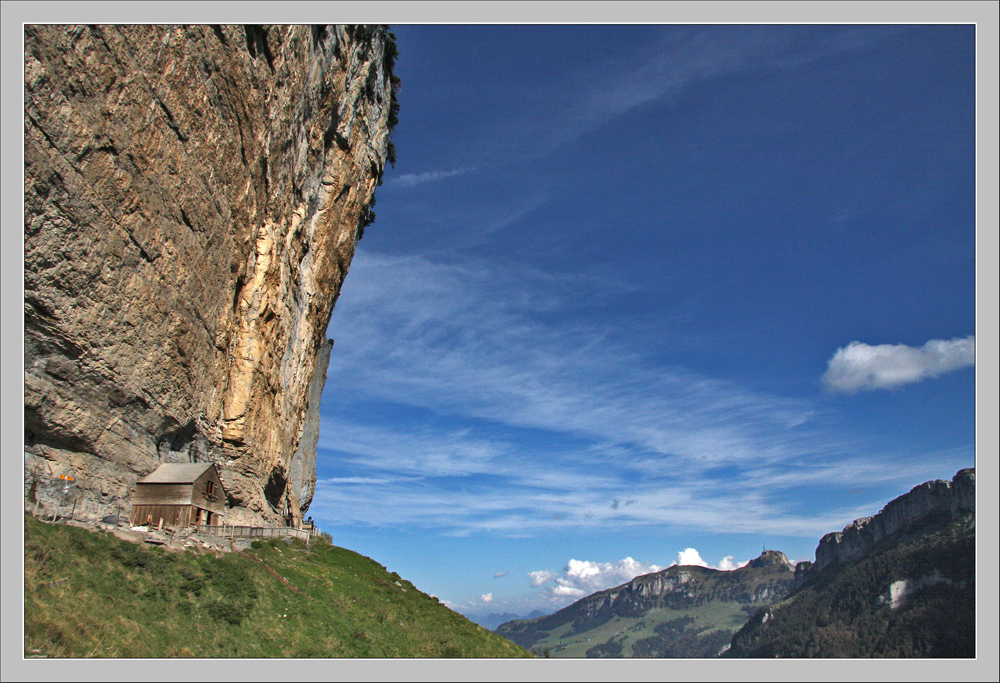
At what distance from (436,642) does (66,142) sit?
94.7ft

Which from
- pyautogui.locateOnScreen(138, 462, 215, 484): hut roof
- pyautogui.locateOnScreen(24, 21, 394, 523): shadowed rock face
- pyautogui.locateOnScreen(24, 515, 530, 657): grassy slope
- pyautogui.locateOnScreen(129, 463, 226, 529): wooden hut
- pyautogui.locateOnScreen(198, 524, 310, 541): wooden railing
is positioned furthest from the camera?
pyautogui.locateOnScreen(198, 524, 310, 541): wooden railing

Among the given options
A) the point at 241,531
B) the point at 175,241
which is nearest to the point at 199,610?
the point at 241,531

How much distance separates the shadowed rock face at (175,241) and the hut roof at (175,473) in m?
0.56

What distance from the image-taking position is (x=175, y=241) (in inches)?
1367

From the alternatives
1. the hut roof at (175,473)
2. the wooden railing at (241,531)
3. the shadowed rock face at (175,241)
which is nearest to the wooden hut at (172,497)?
the hut roof at (175,473)

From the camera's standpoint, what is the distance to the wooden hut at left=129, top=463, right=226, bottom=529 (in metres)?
33.2

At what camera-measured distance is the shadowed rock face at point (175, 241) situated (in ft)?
87.4

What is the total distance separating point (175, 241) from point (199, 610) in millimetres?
21463

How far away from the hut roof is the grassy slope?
5.61 m

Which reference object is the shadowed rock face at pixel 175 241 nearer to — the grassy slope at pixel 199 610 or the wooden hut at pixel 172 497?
the wooden hut at pixel 172 497

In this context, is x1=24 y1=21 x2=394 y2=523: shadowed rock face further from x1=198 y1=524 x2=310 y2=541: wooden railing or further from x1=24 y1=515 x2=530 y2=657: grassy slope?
x1=24 y1=515 x2=530 y2=657: grassy slope

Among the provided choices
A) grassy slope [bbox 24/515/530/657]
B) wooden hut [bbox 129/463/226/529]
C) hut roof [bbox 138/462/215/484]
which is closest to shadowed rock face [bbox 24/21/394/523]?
hut roof [bbox 138/462/215/484]

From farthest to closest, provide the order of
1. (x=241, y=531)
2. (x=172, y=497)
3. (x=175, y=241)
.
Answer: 1. (x=241, y=531)
2. (x=175, y=241)
3. (x=172, y=497)

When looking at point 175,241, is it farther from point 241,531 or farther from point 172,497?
point 241,531
